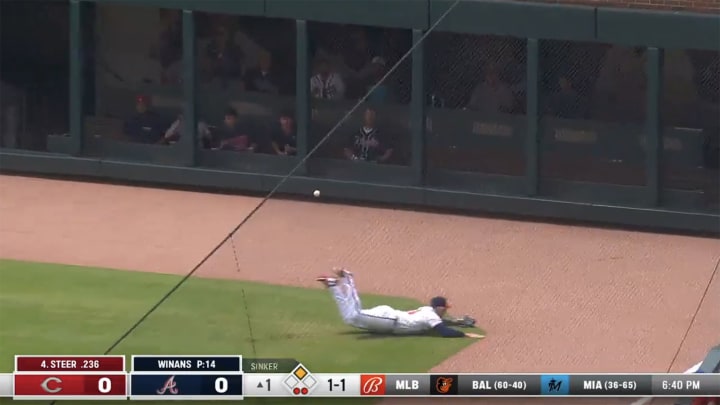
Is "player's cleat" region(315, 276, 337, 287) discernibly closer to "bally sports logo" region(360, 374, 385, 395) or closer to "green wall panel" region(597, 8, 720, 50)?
"bally sports logo" region(360, 374, 385, 395)

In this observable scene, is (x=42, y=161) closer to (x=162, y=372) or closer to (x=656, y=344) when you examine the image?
(x=162, y=372)

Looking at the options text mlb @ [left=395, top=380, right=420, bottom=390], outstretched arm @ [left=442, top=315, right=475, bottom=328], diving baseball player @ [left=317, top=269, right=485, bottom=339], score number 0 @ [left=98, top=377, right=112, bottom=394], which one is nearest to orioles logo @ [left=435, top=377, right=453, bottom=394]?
text mlb @ [left=395, top=380, right=420, bottom=390]

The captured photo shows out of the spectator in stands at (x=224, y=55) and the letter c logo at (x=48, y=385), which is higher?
the spectator in stands at (x=224, y=55)

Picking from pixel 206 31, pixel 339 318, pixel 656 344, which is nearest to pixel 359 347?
pixel 339 318

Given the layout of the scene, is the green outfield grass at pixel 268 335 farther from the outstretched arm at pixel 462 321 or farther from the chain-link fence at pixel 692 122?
the chain-link fence at pixel 692 122

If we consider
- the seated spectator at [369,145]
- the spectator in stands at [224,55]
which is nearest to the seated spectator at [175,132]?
the spectator in stands at [224,55]

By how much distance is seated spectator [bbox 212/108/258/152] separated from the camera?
17.0 metres

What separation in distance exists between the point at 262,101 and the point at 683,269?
522 cm

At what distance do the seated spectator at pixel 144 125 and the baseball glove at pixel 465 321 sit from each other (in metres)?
5.29

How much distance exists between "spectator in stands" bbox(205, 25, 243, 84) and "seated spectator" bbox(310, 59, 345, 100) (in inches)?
32.8

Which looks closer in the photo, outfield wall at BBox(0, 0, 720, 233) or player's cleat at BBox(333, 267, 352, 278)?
player's cleat at BBox(333, 267, 352, 278)

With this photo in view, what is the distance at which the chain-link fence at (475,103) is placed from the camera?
15258 mm

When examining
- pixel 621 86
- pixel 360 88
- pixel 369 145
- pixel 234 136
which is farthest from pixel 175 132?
pixel 621 86

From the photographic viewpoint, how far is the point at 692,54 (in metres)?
15.2
